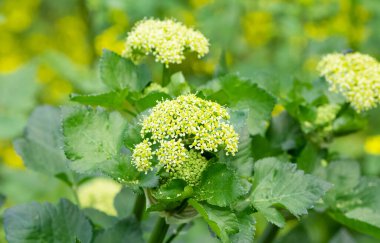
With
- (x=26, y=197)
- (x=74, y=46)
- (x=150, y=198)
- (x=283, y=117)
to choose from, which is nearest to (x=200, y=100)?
(x=150, y=198)

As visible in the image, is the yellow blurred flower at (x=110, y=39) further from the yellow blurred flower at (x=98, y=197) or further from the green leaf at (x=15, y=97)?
the yellow blurred flower at (x=98, y=197)

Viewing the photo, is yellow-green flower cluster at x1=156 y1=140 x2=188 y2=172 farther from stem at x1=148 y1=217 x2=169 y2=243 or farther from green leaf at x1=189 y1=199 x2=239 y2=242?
stem at x1=148 y1=217 x2=169 y2=243

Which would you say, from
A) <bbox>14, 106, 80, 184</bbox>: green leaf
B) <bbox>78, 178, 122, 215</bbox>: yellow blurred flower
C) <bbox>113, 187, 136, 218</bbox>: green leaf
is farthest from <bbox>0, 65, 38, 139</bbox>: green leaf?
<bbox>113, 187, 136, 218</bbox>: green leaf

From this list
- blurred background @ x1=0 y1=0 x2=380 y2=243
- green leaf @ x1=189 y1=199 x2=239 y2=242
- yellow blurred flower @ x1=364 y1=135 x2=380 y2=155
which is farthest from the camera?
yellow blurred flower @ x1=364 y1=135 x2=380 y2=155

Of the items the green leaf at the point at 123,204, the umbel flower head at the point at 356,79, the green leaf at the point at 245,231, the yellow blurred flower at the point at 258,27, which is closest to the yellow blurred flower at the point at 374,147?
the yellow blurred flower at the point at 258,27

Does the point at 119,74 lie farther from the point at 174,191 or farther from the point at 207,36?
the point at 207,36

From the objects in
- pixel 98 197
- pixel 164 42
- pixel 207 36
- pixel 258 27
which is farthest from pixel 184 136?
pixel 258 27

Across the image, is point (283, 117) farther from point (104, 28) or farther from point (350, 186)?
point (104, 28)
